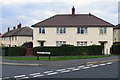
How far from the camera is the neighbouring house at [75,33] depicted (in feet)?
106

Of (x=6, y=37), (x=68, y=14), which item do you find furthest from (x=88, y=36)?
(x=6, y=37)

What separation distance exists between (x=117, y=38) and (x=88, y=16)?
19980 millimetres

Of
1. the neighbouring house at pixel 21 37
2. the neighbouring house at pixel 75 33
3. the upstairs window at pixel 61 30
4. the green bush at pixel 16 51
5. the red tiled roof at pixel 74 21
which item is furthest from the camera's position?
the neighbouring house at pixel 21 37

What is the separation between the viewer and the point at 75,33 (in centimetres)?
3294

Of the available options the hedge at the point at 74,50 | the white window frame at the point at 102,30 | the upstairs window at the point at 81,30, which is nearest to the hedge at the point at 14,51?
the hedge at the point at 74,50

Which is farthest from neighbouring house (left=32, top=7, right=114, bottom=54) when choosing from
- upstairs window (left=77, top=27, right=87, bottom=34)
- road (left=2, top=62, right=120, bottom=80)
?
road (left=2, top=62, right=120, bottom=80)

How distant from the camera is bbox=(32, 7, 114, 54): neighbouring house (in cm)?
3241

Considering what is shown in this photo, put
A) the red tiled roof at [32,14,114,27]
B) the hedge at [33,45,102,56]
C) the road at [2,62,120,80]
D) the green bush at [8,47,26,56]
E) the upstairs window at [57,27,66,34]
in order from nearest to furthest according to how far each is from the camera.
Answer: the road at [2,62,120,80] < the hedge at [33,45,102,56] < the green bush at [8,47,26,56] < the red tiled roof at [32,14,114,27] < the upstairs window at [57,27,66,34]

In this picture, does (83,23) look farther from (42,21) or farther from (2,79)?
(2,79)

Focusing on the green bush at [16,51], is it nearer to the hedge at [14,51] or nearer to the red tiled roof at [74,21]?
the hedge at [14,51]

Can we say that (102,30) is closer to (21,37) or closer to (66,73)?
(66,73)

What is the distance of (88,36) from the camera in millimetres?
32656

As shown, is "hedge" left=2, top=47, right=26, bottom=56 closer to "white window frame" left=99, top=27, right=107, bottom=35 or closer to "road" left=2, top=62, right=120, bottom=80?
"white window frame" left=99, top=27, right=107, bottom=35

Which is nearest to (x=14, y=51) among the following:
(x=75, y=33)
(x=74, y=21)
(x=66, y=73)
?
(x=75, y=33)
